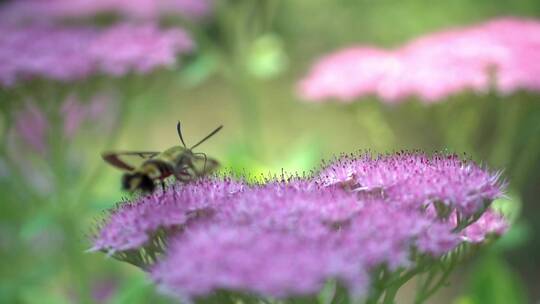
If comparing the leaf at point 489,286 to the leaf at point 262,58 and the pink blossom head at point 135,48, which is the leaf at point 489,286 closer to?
the pink blossom head at point 135,48

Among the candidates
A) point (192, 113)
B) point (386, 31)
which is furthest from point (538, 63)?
point (192, 113)

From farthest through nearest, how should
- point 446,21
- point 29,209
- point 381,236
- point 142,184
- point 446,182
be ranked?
point 446,21 < point 29,209 < point 142,184 < point 446,182 < point 381,236

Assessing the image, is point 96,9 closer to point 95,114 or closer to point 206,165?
point 95,114

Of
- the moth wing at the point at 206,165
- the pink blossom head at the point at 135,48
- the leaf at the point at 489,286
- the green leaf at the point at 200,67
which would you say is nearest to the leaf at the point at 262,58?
the green leaf at the point at 200,67

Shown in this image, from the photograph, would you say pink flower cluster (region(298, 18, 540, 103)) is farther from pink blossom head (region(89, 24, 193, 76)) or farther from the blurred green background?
pink blossom head (region(89, 24, 193, 76))

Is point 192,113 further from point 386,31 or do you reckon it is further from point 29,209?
point 29,209

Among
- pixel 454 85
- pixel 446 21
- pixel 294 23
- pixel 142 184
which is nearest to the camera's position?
pixel 142 184
